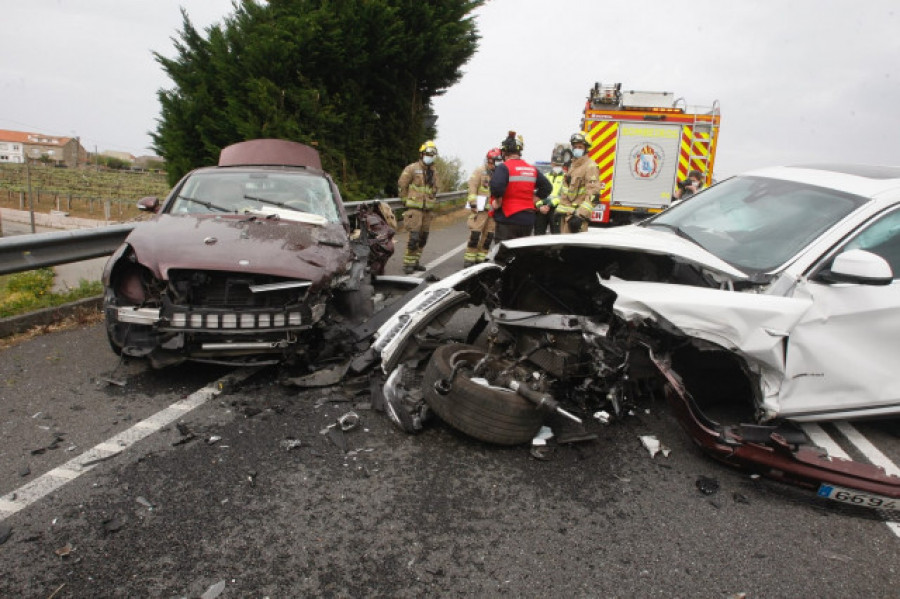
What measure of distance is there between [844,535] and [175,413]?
144 inches

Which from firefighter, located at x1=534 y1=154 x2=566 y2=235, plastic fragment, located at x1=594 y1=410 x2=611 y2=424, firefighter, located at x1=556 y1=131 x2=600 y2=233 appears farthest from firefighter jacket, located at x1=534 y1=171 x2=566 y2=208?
plastic fragment, located at x1=594 y1=410 x2=611 y2=424

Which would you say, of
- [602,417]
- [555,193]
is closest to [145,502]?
[602,417]

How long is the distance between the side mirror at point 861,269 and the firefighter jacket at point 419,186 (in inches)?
251

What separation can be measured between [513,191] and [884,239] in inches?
170

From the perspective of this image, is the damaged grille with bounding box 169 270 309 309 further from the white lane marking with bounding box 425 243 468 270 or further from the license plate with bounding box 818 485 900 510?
the white lane marking with bounding box 425 243 468 270

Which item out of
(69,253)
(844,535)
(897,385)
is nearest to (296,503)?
(844,535)

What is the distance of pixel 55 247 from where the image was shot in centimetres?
535

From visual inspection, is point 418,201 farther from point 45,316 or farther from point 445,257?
point 45,316

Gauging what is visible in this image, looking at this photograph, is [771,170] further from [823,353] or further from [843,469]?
[843,469]

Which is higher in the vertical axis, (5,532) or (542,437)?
(542,437)

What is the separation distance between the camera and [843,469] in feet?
9.71

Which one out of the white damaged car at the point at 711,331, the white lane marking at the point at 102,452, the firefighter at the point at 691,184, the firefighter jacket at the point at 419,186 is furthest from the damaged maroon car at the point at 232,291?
the firefighter at the point at 691,184

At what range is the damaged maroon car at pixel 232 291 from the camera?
3.91 m

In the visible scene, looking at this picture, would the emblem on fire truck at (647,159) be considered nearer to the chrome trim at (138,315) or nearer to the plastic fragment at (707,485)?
the plastic fragment at (707,485)
